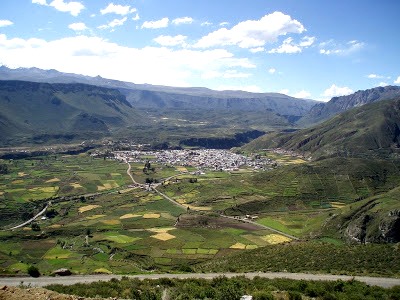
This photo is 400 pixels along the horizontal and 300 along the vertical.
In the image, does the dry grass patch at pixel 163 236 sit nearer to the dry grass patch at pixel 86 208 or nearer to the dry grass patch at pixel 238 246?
the dry grass patch at pixel 238 246

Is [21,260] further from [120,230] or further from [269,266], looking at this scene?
[269,266]

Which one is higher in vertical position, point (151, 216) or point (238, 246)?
point (238, 246)

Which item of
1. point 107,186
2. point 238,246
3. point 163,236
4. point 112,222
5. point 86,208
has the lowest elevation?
point 86,208

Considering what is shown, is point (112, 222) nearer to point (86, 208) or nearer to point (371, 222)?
point (86, 208)

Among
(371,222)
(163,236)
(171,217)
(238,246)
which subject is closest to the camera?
(371,222)

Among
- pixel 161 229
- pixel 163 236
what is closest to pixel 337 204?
pixel 161 229

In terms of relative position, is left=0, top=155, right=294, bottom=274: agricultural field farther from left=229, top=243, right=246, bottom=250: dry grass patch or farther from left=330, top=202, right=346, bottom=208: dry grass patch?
left=330, top=202, right=346, bottom=208: dry grass patch

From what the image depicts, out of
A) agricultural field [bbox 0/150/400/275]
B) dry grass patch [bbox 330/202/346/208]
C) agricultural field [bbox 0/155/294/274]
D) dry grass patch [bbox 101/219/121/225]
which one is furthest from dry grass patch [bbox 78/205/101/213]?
dry grass patch [bbox 330/202/346/208]

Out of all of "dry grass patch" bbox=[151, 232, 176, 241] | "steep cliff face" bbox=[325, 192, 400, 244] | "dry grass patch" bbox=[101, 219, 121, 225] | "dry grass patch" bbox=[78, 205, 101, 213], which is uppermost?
"steep cliff face" bbox=[325, 192, 400, 244]

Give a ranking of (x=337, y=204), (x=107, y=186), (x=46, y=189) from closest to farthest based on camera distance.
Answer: (x=337, y=204), (x=46, y=189), (x=107, y=186)

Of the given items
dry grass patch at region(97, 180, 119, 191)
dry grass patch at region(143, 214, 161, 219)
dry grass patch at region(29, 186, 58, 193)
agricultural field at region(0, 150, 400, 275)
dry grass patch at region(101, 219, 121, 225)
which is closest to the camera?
agricultural field at region(0, 150, 400, 275)

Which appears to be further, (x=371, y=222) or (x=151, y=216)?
(x=151, y=216)
